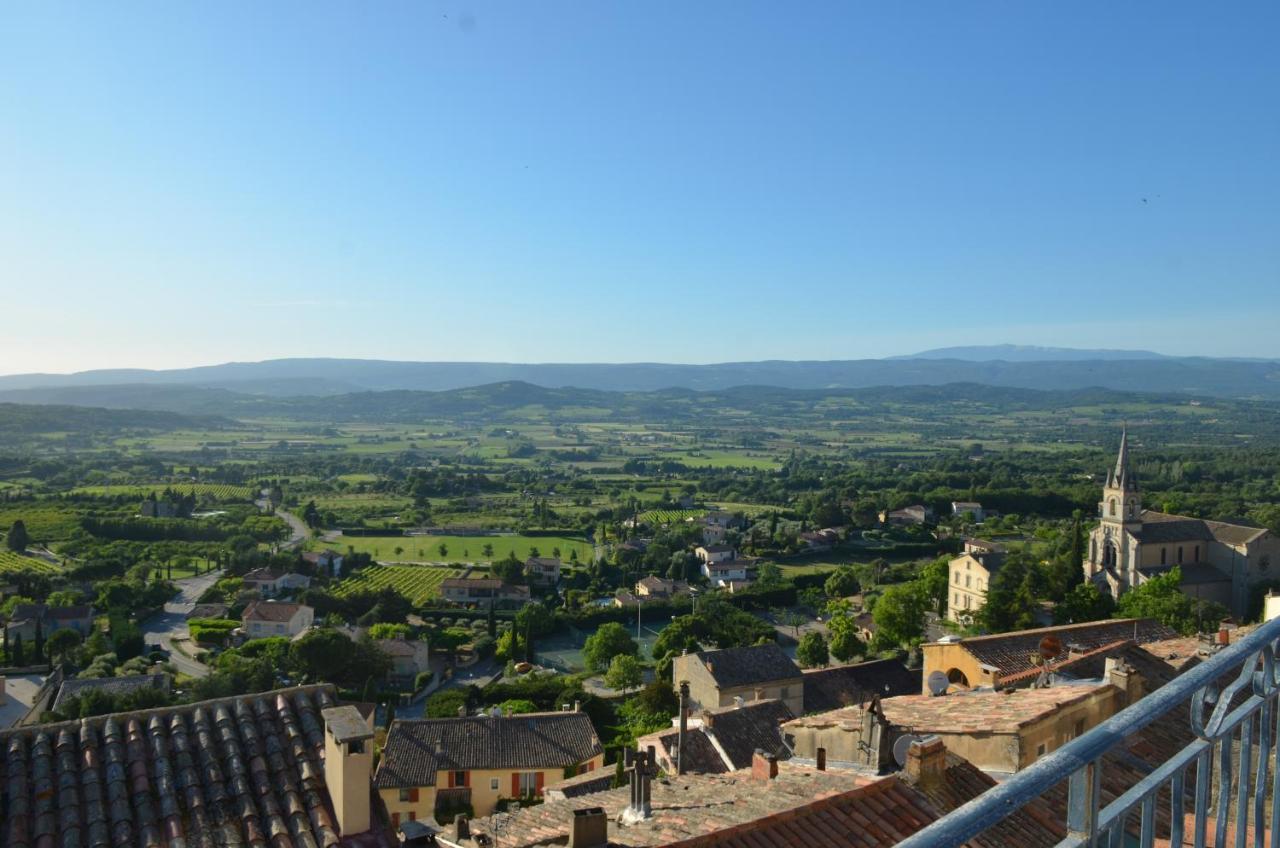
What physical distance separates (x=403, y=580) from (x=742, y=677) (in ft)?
100

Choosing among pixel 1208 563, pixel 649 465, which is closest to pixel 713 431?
pixel 649 465

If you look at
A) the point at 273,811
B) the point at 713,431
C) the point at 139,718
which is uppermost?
the point at 139,718

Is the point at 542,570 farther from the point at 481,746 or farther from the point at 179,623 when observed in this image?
the point at 481,746

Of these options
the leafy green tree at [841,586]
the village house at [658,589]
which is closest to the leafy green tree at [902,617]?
the leafy green tree at [841,586]

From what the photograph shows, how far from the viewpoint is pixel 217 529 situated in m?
64.3

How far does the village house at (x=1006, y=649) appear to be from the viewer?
14.0m

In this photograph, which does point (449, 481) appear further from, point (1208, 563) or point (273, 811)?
point (273, 811)

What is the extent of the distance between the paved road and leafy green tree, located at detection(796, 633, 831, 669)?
20.2m

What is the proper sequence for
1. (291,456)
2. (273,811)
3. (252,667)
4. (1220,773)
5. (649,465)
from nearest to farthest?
1. (1220,773)
2. (273,811)
3. (252,667)
4. (649,465)
5. (291,456)

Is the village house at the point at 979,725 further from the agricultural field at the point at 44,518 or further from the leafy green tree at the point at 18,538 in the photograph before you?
the agricultural field at the point at 44,518

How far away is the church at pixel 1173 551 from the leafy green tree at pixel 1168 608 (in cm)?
798

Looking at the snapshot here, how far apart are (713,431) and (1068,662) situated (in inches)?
7136

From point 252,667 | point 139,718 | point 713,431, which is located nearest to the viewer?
point 139,718

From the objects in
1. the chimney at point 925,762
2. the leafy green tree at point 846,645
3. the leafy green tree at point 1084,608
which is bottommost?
the leafy green tree at point 846,645
